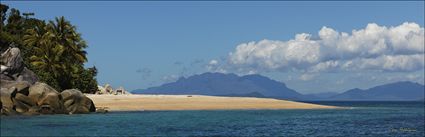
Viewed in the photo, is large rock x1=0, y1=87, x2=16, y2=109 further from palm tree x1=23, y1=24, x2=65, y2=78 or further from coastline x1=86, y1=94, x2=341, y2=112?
palm tree x1=23, y1=24, x2=65, y2=78

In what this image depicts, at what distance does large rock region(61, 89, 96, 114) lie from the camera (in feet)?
212

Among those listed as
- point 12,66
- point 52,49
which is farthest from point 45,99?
point 52,49

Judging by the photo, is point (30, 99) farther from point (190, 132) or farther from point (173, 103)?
point (173, 103)

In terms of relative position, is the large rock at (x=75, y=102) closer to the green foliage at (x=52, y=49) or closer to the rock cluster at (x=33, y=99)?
the rock cluster at (x=33, y=99)

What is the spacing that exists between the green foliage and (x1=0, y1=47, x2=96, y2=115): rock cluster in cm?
1569

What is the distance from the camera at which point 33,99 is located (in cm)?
6197

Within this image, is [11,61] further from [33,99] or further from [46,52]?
[46,52]

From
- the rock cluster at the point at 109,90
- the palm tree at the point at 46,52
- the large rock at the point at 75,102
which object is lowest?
the large rock at the point at 75,102

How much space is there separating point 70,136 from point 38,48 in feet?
171

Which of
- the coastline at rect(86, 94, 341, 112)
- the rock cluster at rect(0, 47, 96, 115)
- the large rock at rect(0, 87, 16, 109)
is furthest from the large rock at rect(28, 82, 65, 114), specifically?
the coastline at rect(86, 94, 341, 112)

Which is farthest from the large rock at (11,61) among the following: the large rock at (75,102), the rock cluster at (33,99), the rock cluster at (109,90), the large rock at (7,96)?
the rock cluster at (109,90)

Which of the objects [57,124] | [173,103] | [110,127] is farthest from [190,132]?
[173,103]

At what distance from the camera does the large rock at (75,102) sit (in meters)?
64.6

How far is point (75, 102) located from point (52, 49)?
2264 centimetres
